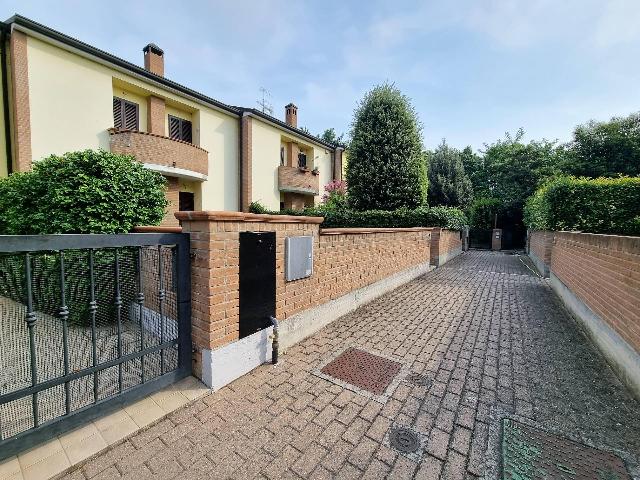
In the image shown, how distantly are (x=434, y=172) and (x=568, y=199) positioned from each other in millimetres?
11587

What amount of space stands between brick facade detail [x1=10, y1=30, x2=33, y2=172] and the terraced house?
23 mm

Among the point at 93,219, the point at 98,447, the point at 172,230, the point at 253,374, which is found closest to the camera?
the point at 98,447

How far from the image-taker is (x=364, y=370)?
3311 millimetres

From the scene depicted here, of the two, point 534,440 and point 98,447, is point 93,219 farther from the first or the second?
point 534,440

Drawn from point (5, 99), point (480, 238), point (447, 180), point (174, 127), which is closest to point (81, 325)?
point (5, 99)

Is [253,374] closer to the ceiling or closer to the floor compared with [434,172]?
closer to the floor

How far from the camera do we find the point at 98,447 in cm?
209

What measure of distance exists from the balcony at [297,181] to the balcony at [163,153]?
17.4 feet

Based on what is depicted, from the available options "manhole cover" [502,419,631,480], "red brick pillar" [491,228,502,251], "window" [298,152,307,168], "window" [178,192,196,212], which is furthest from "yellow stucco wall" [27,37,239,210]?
"red brick pillar" [491,228,502,251]

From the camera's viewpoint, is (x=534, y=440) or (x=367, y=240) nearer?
(x=534, y=440)

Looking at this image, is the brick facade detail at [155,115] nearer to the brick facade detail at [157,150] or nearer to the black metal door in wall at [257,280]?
the brick facade detail at [157,150]

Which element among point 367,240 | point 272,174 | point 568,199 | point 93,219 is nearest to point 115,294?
point 93,219

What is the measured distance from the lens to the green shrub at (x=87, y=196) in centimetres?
438

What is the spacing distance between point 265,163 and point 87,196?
512 inches
